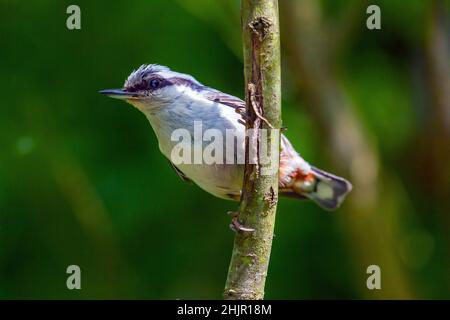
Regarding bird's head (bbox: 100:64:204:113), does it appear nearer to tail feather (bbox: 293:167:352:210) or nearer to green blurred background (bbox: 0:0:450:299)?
tail feather (bbox: 293:167:352:210)

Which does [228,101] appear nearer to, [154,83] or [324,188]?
[154,83]

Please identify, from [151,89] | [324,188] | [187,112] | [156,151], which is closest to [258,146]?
[187,112]

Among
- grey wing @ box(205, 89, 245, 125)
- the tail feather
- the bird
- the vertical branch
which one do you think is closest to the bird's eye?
the bird

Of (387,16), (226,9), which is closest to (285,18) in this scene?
(226,9)

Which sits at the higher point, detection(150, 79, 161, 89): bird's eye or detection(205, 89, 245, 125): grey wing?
detection(150, 79, 161, 89): bird's eye

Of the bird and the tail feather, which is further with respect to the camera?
the tail feather
